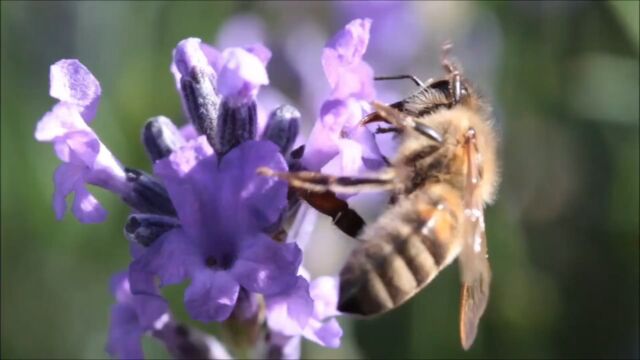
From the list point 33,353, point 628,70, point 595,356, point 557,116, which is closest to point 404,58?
point 557,116

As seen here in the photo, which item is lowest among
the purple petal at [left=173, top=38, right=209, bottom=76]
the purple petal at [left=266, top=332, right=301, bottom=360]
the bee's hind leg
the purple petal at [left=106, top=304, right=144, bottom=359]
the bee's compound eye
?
the purple petal at [left=266, top=332, right=301, bottom=360]

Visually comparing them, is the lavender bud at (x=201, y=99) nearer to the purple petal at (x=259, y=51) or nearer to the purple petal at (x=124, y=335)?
the purple petal at (x=259, y=51)

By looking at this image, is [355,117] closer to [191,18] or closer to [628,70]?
[628,70]

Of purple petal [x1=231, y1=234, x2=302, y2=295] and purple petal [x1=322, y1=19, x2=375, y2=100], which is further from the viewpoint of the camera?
purple petal [x1=322, y1=19, x2=375, y2=100]

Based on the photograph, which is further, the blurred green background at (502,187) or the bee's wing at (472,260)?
the blurred green background at (502,187)

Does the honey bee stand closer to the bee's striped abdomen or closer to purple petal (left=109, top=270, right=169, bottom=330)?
the bee's striped abdomen

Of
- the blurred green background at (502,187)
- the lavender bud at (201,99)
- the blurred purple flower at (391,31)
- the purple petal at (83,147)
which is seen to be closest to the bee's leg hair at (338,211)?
the lavender bud at (201,99)

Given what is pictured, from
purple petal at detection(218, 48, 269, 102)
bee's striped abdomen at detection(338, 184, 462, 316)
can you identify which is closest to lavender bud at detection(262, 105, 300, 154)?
purple petal at detection(218, 48, 269, 102)

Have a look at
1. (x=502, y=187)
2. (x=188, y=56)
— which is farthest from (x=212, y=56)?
(x=502, y=187)
